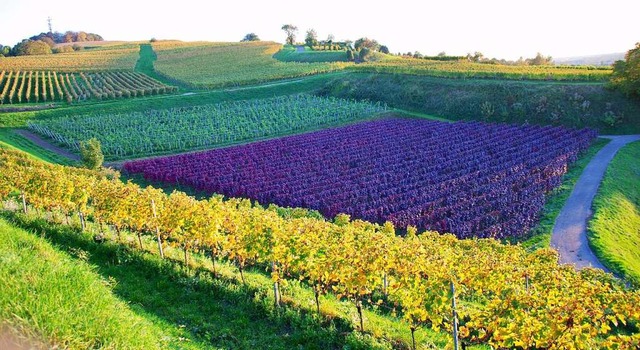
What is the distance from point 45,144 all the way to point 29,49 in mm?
77556

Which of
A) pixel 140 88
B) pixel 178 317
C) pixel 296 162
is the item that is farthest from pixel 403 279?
pixel 140 88

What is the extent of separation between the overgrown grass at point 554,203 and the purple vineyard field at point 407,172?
484mm

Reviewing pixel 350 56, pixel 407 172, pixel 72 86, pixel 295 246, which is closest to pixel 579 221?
pixel 407 172

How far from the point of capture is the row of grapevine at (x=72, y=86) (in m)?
62.7

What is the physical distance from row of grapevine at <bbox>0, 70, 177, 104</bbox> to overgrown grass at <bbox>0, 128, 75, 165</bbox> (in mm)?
15879

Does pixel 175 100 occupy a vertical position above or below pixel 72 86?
below

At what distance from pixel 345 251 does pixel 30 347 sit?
7.14 m

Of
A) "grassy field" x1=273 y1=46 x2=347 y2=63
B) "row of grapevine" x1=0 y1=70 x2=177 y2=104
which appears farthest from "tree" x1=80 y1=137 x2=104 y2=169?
"grassy field" x1=273 y1=46 x2=347 y2=63

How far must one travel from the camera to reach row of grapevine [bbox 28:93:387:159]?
4353 cm

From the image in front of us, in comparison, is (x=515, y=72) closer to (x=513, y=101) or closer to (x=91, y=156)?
(x=513, y=101)

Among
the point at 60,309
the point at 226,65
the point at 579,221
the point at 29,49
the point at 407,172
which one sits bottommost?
the point at 579,221

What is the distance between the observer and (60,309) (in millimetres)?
6090

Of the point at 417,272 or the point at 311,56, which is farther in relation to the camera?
the point at 311,56

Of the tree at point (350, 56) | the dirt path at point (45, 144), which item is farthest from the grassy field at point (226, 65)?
the dirt path at point (45, 144)
